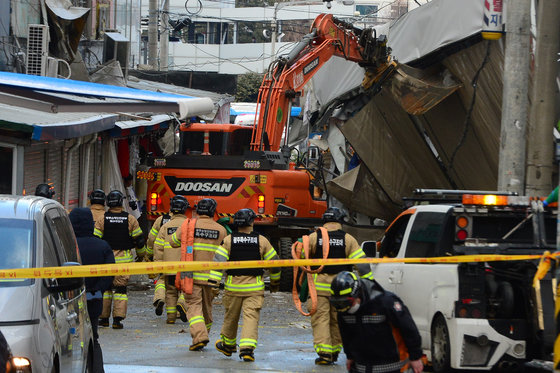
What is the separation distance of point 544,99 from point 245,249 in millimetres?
4093

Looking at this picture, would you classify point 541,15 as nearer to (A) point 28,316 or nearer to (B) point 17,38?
(A) point 28,316

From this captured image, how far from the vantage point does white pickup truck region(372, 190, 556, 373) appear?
9164mm

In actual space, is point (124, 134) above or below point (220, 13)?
below

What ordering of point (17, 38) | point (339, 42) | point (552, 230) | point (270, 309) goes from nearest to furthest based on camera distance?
point (552, 230), point (270, 309), point (17, 38), point (339, 42)

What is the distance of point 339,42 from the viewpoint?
2048 cm

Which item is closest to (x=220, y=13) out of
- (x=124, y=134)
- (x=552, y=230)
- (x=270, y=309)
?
(x=124, y=134)

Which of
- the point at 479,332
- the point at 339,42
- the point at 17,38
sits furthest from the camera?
the point at 339,42

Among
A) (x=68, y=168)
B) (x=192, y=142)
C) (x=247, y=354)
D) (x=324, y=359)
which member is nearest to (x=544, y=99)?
(x=324, y=359)

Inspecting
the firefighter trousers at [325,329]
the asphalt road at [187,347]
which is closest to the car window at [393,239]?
the firefighter trousers at [325,329]

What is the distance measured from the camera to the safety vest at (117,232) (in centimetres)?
1395

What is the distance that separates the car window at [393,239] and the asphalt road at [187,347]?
1324 millimetres

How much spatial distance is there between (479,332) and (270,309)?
7.44 metres

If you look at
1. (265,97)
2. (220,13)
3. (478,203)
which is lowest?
(478,203)

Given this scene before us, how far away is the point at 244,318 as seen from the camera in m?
11.5
